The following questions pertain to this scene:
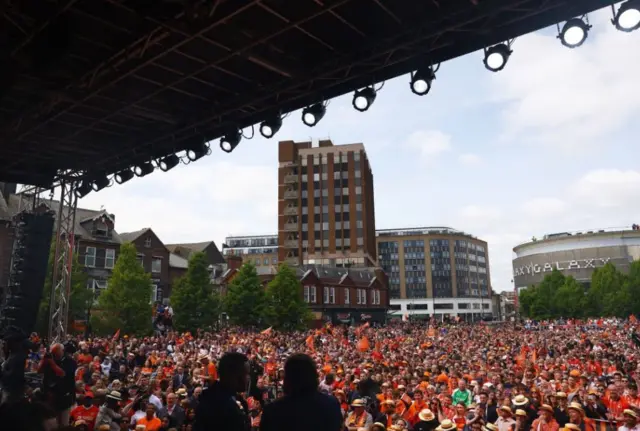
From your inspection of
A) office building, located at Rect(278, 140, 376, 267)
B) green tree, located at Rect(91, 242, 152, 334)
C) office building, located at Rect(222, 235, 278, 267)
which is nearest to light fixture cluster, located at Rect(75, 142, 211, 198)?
green tree, located at Rect(91, 242, 152, 334)

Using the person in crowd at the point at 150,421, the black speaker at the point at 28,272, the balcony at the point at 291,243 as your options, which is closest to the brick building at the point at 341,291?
the balcony at the point at 291,243

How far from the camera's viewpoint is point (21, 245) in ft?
46.0

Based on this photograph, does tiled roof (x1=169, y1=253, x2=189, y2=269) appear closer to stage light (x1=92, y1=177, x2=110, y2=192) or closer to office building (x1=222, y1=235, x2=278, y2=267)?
stage light (x1=92, y1=177, x2=110, y2=192)

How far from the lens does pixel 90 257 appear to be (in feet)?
155

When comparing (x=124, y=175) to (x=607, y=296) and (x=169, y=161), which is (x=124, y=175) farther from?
(x=607, y=296)

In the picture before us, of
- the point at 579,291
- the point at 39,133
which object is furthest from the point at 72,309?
the point at 579,291

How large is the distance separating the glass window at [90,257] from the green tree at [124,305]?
878 cm

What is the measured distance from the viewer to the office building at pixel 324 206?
88000mm

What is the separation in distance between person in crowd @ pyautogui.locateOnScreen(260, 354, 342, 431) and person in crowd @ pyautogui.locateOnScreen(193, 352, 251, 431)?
27 centimetres

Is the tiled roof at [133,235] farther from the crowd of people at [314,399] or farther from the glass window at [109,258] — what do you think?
the crowd of people at [314,399]

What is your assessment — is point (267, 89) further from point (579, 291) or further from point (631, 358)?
point (579, 291)

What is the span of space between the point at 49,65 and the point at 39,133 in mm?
4251

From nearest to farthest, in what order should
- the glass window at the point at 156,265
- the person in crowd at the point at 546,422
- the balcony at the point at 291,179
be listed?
the person in crowd at the point at 546,422
the glass window at the point at 156,265
the balcony at the point at 291,179

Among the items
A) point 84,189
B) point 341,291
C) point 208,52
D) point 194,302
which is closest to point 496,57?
point 208,52
